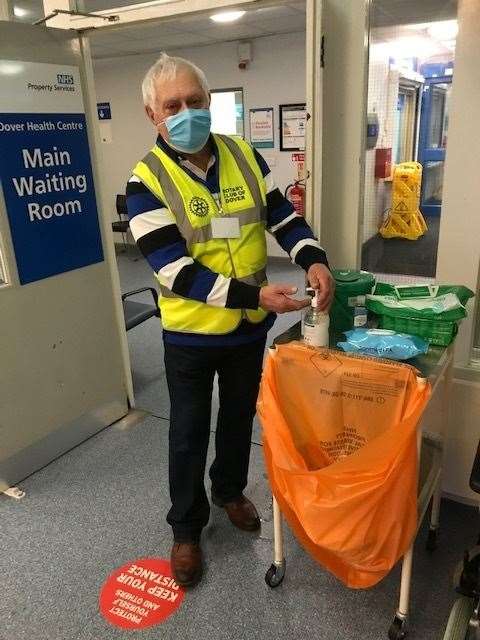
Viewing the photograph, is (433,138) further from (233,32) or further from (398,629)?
(233,32)

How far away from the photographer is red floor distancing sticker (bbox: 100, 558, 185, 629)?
1545mm

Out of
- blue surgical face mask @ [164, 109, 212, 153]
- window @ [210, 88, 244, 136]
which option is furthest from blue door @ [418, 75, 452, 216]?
window @ [210, 88, 244, 136]

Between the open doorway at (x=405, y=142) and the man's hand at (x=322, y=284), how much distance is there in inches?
→ 20.9

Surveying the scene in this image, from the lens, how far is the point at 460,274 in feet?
A: 5.74

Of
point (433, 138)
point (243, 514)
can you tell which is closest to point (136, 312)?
point (243, 514)

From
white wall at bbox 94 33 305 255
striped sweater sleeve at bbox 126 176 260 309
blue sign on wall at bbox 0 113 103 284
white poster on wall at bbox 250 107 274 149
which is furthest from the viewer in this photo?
white poster on wall at bbox 250 107 274 149

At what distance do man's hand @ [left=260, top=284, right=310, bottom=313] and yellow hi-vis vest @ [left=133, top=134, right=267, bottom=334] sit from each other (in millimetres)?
145

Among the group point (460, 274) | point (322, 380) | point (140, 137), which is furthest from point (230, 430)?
point (140, 137)

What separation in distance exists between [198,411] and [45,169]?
124cm

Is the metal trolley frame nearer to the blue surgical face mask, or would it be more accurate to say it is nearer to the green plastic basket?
the green plastic basket

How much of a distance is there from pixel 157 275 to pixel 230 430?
646 millimetres

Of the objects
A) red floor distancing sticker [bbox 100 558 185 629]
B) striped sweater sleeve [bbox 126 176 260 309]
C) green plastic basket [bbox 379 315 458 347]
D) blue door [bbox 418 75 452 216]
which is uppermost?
blue door [bbox 418 75 452 216]

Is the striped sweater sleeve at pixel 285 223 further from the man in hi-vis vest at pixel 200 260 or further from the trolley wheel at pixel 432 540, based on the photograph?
the trolley wheel at pixel 432 540

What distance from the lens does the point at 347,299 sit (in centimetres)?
160
